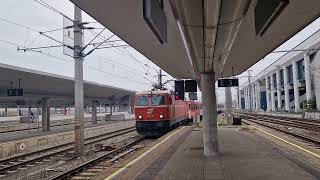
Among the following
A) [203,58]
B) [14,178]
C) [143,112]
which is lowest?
[14,178]

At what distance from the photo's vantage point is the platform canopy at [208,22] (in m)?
7.39

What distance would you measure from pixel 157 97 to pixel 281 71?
69.8m

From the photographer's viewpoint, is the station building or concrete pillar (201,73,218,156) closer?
concrete pillar (201,73,218,156)

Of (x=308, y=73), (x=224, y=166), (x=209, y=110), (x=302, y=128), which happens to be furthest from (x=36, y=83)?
(x=308, y=73)

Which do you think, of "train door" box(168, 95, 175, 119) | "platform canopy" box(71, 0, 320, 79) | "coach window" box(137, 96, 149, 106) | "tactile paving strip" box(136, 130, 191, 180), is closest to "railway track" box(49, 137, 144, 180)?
"tactile paving strip" box(136, 130, 191, 180)

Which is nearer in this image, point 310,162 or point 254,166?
point 254,166

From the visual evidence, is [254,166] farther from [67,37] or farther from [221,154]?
[67,37]

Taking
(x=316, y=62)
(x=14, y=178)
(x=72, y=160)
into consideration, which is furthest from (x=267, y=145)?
(x=316, y=62)

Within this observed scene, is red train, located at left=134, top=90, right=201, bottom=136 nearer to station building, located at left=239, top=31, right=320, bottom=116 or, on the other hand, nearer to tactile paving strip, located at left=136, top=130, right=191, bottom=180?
tactile paving strip, located at left=136, top=130, right=191, bottom=180

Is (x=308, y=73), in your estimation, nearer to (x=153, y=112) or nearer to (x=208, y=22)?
(x=153, y=112)

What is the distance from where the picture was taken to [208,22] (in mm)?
8305

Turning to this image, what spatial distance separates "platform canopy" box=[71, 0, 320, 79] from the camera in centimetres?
739

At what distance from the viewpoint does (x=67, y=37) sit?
65.1 ft

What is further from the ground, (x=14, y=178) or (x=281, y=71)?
(x=281, y=71)
